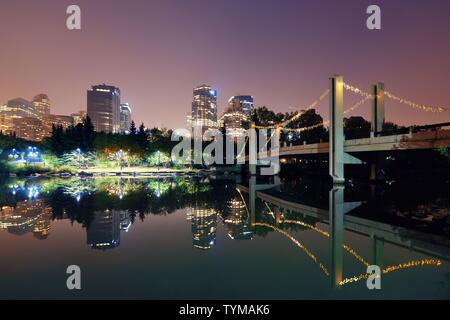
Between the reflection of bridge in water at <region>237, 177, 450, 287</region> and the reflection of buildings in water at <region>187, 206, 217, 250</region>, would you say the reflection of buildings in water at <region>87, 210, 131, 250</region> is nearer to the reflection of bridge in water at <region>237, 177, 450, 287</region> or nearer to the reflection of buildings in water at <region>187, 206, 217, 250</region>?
the reflection of buildings in water at <region>187, 206, 217, 250</region>

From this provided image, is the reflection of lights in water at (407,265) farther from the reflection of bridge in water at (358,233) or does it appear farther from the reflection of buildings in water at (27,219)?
the reflection of buildings in water at (27,219)

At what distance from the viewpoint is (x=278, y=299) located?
5414 millimetres

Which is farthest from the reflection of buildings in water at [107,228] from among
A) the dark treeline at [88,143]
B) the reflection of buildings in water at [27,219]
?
the dark treeline at [88,143]

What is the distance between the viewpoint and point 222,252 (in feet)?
27.8

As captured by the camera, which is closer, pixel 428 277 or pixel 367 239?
pixel 428 277

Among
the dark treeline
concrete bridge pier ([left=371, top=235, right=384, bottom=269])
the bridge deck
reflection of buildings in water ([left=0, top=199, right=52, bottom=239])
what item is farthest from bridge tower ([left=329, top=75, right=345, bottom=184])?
the dark treeline

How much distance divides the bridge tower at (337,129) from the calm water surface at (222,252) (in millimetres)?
14852

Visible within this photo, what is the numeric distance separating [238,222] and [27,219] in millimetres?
8835

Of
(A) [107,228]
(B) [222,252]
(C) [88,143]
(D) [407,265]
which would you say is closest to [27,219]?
(A) [107,228]

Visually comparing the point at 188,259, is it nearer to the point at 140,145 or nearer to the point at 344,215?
the point at 344,215

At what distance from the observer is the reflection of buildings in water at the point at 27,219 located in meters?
11.0

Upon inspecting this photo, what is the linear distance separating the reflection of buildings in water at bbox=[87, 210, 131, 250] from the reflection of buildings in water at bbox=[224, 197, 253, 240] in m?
3.78
